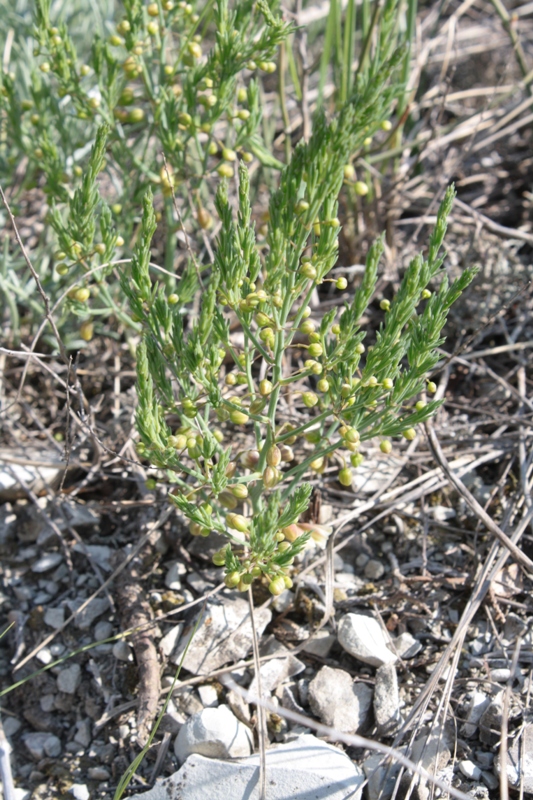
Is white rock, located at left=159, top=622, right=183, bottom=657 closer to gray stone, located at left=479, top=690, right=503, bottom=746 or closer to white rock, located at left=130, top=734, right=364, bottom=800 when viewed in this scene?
white rock, located at left=130, top=734, right=364, bottom=800

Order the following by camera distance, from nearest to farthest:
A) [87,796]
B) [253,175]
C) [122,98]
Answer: [87,796] < [122,98] < [253,175]

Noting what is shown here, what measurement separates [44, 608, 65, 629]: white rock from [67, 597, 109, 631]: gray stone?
3 cm

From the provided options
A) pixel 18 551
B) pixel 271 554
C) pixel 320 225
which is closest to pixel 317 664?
pixel 271 554

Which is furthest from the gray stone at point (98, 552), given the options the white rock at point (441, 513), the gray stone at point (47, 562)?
the white rock at point (441, 513)

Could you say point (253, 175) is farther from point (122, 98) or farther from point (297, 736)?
point (297, 736)

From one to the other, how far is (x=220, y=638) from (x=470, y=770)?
Result: 723 mm

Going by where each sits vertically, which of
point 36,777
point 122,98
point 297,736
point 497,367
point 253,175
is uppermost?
point 122,98

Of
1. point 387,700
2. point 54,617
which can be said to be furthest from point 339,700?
point 54,617

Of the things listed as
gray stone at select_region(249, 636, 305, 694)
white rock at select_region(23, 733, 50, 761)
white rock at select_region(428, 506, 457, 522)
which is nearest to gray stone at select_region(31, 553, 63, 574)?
white rock at select_region(23, 733, 50, 761)

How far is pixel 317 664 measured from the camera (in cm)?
202

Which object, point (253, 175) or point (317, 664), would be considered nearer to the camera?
point (317, 664)

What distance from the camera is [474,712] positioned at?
1.84 meters

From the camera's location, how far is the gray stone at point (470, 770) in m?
1.73

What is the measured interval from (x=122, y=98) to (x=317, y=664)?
1846 millimetres
